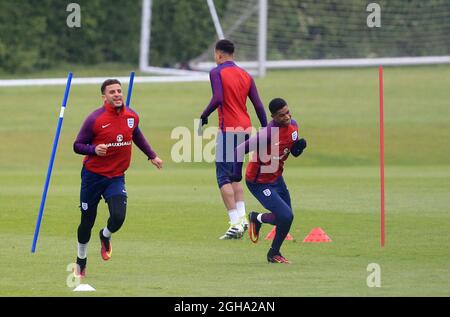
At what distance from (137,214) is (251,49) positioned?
63.0ft

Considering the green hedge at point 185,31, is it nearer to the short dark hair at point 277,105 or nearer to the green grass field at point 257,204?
the green grass field at point 257,204

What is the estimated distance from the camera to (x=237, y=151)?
48.2 feet

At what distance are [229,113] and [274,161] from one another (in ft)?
7.76

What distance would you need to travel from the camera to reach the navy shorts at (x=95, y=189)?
13.7 meters

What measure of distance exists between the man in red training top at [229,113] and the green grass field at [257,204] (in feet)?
1.88

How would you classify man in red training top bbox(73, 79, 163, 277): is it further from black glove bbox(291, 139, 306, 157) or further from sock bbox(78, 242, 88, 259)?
black glove bbox(291, 139, 306, 157)

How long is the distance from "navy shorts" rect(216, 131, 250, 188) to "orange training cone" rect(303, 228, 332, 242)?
54.7 inches

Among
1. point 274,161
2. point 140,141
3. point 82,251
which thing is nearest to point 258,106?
point 274,161

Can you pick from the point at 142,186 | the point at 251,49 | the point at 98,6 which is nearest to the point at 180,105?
the point at 251,49

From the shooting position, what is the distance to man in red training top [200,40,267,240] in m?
17.0

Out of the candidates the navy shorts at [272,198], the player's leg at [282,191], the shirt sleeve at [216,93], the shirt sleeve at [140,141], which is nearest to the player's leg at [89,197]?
the shirt sleeve at [140,141]

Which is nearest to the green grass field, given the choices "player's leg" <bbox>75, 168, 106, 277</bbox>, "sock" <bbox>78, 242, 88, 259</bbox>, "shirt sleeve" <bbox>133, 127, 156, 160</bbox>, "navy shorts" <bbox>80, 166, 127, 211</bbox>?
"sock" <bbox>78, 242, 88, 259</bbox>

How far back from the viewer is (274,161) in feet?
49.0
